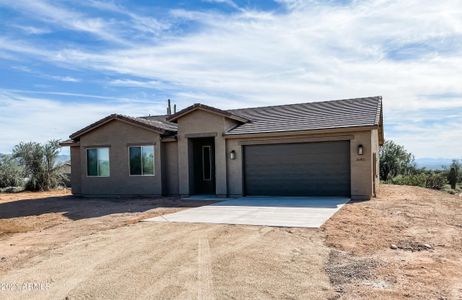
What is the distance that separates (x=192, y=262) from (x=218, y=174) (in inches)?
419

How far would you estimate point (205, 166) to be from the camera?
19594 mm

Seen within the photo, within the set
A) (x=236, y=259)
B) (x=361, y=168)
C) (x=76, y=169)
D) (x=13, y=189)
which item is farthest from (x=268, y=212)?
(x=13, y=189)

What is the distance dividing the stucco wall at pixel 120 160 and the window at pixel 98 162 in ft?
0.66

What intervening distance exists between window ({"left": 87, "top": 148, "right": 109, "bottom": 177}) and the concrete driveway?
23.3 feet

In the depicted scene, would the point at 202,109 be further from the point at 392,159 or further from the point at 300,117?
the point at 392,159

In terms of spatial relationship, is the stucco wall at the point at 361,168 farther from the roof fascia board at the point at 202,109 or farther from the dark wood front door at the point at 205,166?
the dark wood front door at the point at 205,166

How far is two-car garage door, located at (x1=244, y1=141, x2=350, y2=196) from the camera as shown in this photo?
1584cm

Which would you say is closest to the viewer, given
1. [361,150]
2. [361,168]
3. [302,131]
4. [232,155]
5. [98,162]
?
[361,150]

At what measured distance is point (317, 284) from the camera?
5.78 metres

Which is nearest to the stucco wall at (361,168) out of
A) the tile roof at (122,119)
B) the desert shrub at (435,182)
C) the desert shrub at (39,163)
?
the tile roof at (122,119)

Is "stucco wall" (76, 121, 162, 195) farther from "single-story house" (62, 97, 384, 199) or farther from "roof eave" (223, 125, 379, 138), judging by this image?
"roof eave" (223, 125, 379, 138)

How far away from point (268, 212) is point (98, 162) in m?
10.7

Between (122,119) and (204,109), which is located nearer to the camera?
(204,109)

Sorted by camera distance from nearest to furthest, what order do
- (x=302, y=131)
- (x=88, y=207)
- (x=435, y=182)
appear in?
(x=88, y=207) < (x=302, y=131) < (x=435, y=182)
